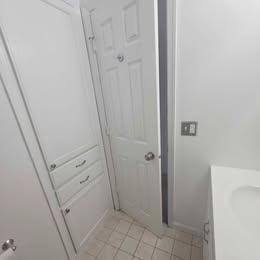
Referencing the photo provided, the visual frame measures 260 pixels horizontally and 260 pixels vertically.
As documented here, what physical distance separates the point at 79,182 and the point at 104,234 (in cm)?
70

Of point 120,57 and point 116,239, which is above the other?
point 120,57

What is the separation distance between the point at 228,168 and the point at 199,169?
0.64 ft

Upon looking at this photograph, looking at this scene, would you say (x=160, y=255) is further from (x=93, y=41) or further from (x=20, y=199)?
(x=93, y=41)

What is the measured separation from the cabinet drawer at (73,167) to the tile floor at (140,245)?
2.57 ft

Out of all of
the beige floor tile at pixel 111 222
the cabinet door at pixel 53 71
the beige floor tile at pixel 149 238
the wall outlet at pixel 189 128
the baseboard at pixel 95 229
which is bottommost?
the beige floor tile at pixel 111 222

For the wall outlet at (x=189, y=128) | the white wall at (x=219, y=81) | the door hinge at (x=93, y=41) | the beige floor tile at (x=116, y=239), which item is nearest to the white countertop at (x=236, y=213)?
the white wall at (x=219, y=81)

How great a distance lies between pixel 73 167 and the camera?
122 cm

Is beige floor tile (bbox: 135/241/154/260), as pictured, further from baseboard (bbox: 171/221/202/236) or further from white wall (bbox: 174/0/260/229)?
white wall (bbox: 174/0/260/229)

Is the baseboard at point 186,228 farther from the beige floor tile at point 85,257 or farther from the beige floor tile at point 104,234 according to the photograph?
the beige floor tile at point 85,257

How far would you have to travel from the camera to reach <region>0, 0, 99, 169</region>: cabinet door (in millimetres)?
837

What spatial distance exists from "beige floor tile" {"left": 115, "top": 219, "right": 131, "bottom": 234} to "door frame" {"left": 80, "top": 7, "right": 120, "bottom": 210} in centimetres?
26

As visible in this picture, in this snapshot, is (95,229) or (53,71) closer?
(53,71)

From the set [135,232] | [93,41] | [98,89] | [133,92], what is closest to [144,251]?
[135,232]

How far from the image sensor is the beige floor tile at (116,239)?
4.71 feet
